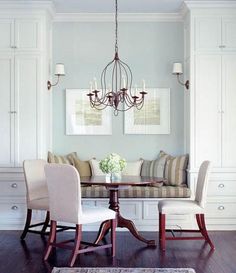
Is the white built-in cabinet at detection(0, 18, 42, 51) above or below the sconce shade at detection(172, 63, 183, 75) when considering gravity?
above


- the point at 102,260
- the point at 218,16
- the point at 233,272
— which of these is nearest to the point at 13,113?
the point at 102,260

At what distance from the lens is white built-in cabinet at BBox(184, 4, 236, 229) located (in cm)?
554

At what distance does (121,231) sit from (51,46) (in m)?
2.58

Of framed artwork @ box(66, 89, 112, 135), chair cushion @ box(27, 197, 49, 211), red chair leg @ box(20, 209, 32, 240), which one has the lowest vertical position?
red chair leg @ box(20, 209, 32, 240)

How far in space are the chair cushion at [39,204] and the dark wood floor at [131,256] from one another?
1.24ft

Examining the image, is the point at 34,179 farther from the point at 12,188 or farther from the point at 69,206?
the point at 69,206

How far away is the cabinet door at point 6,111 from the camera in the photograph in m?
5.54

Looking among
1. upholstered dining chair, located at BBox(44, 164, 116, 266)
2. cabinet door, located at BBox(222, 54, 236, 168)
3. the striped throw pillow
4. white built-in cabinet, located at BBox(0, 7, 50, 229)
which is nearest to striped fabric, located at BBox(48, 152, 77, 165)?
white built-in cabinet, located at BBox(0, 7, 50, 229)

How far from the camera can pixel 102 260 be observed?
Answer: 4148mm

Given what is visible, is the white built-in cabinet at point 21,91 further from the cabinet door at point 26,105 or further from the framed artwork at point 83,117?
the framed artwork at point 83,117

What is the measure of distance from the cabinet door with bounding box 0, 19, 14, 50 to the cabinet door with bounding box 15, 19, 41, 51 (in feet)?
0.20

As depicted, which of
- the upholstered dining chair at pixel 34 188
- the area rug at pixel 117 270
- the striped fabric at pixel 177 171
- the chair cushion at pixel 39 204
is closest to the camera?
the area rug at pixel 117 270

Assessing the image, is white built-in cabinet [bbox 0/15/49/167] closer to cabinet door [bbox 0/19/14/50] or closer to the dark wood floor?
cabinet door [bbox 0/19/14/50]

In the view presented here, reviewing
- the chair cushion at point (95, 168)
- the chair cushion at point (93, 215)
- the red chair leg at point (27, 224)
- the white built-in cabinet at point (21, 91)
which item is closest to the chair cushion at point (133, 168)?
the chair cushion at point (95, 168)
